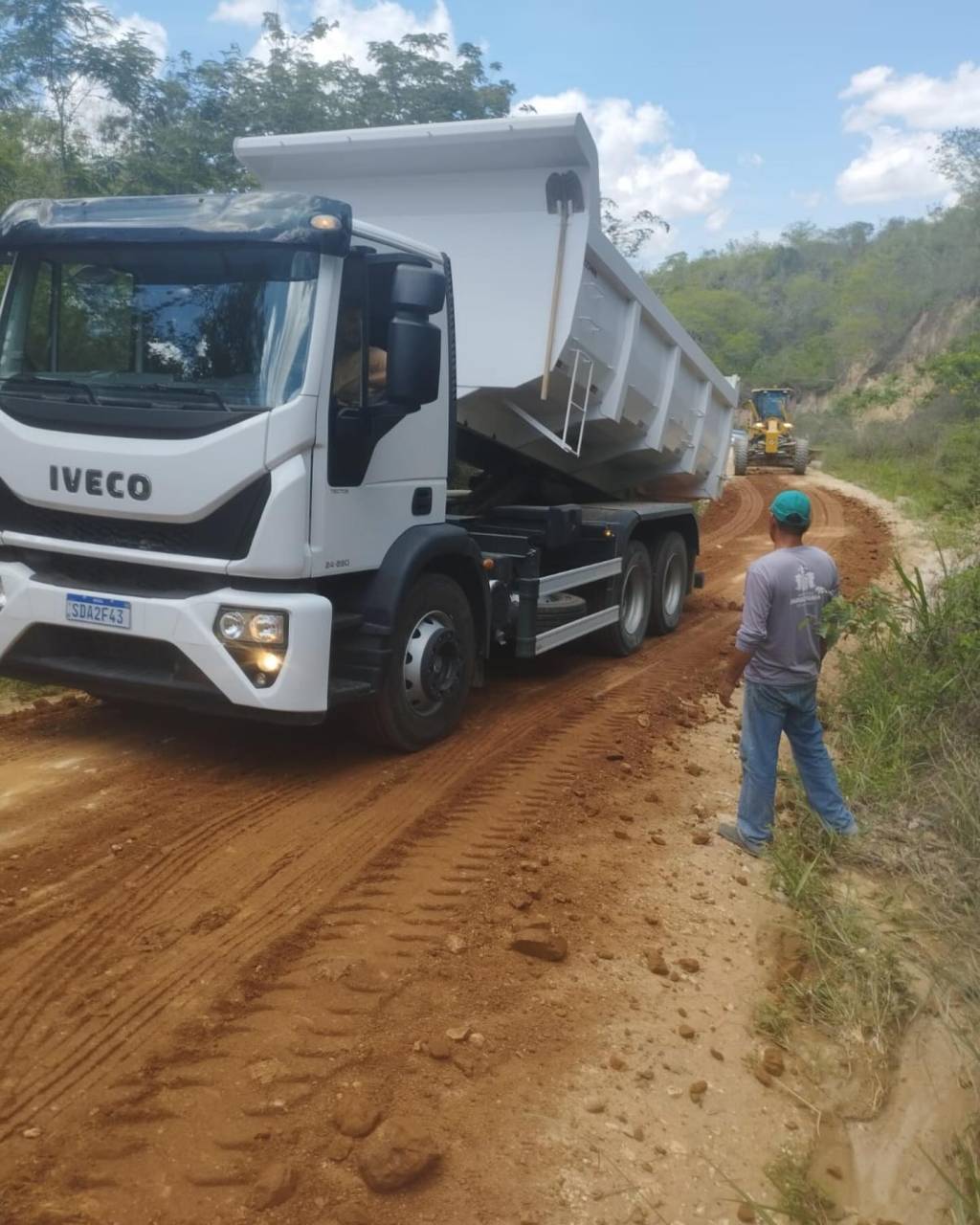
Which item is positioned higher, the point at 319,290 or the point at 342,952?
the point at 319,290

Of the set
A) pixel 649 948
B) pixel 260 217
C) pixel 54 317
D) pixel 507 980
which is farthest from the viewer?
pixel 54 317

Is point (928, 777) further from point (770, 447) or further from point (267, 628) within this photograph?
point (770, 447)

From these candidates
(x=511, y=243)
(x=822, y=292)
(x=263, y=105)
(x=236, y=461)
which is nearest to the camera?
(x=236, y=461)

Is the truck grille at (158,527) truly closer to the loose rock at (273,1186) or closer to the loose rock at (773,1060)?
the loose rock at (273,1186)

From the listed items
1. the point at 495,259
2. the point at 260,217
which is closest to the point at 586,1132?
the point at 260,217

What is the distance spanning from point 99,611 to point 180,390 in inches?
40.6

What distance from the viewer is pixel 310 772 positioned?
5.41 metres

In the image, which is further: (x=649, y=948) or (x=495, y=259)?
(x=495, y=259)

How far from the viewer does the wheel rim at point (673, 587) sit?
9352mm

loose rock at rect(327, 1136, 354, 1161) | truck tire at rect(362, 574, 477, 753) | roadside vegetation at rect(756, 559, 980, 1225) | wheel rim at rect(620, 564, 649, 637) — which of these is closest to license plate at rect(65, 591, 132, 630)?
truck tire at rect(362, 574, 477, 753)

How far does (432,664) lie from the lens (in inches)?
225

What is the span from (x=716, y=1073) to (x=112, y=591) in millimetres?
3215

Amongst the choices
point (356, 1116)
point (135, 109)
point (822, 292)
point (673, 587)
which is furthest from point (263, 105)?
point (822, 292)

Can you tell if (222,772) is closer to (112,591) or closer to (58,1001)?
(112,591)
